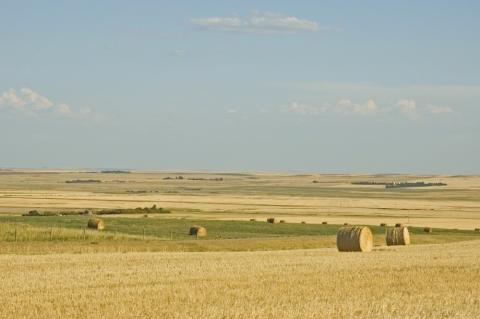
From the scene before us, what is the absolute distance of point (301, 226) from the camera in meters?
61.2

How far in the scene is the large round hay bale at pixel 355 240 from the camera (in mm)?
39188

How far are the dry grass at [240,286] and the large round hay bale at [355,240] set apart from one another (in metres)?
4.15

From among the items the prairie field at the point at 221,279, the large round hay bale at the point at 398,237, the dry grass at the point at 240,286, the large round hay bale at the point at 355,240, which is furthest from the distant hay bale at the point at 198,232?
the dry grass at the point at 240,286

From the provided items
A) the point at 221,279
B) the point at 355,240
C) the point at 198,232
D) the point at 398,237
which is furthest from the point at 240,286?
the point at 198,232

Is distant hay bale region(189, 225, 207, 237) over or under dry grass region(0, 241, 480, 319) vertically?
over

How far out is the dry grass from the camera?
63.9 ft

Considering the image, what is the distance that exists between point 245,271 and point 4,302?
29.1ft

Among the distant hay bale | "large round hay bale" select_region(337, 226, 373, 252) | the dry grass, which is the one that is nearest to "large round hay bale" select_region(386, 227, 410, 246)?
"large round hay bale" select_region(337, 226, 373, 252)

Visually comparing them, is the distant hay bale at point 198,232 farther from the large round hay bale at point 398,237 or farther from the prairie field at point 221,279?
the large round hay bale at point 398,237

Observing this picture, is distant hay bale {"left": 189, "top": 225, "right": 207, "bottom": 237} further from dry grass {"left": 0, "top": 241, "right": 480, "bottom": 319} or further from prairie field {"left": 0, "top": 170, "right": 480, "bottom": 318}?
dry grass {"left": 0, "top": 241, "right": 480, "bottom": 319}

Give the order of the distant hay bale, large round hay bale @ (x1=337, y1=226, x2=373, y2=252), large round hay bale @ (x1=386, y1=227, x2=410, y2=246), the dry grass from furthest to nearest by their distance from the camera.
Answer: the distant hay bale, large round hay bale @ (x1=386, y1=227, x2=410, y2=246), large round hay bale @ (x1=337, y1=226, x2=373, y2=252), the dry grass

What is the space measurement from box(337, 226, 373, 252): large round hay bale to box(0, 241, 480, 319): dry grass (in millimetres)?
4154

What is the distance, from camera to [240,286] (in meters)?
24.0

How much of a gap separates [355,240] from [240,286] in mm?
15913
